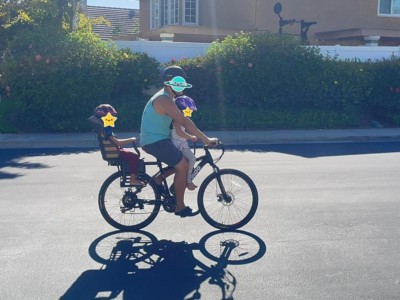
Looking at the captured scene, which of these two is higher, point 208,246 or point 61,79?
point 61,79

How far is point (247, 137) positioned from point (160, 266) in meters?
10.7

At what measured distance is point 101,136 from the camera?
285 inches

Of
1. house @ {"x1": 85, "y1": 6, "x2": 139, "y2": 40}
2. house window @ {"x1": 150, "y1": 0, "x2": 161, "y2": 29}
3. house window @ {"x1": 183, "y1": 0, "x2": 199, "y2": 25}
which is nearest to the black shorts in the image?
house window @ {"x1": 183, "y1": 0, "x2": 199, "y2": 25}

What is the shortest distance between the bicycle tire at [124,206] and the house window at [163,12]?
845 inches

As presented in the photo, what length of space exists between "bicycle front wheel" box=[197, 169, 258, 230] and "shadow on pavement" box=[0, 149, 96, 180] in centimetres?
489

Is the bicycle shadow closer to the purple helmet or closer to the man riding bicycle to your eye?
the man riding bicycle

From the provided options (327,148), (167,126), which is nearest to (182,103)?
(167,126)

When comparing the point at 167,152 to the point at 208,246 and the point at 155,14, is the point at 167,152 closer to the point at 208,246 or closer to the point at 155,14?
the point at 208,246

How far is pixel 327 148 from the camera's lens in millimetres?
15312

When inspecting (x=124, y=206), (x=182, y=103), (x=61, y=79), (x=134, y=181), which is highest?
(x=182, y=103)

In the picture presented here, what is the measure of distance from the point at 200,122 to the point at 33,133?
4.66m

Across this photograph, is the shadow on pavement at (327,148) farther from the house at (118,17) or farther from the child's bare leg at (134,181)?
the house at (118,17)

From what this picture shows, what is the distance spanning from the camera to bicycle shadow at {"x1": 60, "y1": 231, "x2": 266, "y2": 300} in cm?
564

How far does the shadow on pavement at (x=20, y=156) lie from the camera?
12.1m
